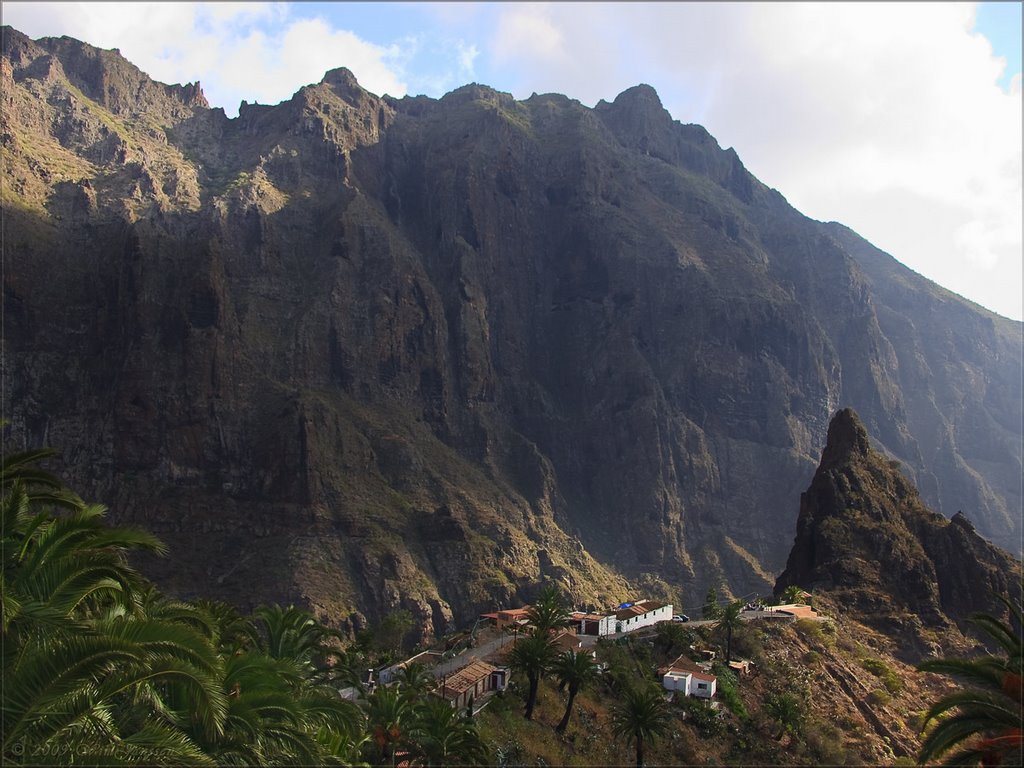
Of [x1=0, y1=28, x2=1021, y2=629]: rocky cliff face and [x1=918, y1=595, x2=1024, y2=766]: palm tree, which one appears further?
[x1=0, y1=28, x2=1021, y2=629]: rocky cliff face

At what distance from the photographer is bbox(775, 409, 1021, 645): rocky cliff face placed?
95.7 metres

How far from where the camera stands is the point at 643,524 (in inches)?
7372

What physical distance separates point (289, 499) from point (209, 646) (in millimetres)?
124749

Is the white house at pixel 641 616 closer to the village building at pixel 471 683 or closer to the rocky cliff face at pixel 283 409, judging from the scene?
the village building at pixel 471 683

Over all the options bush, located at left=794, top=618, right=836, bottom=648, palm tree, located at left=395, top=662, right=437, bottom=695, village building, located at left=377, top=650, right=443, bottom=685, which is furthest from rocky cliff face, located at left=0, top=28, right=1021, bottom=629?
palm tree, located at left=395, top=662, right=437, bottom=695

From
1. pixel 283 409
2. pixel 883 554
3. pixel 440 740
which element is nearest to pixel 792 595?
pixel 883 554

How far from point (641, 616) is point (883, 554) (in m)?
29.5

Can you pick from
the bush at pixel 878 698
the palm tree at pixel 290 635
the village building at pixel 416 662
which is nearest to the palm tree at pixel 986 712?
the palm tree at pixel 290 635

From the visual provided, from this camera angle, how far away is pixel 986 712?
2117 centimetres

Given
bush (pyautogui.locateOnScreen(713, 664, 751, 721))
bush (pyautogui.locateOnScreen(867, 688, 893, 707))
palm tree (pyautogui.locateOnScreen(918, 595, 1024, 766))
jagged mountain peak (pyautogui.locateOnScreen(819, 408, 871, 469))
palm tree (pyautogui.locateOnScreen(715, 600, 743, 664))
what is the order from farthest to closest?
jagged mountain peak (pyautogui.locateOnScreen(819, 408, 871, 469)) < palm tree (pyautogui.locateOnScreen(715, 600, 743, 664)) < bush (pyautogui.locateOnScreen(867, 688, 893, 707)) < bush (pyautogui.locateOnScreen(713, 664, 751, 721)) < palm tree (pyautogui.locateOnScreen(918, 595, 1024, 766))

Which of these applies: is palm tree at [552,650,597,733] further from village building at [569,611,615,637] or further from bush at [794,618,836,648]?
bush at [794,618,836,648]

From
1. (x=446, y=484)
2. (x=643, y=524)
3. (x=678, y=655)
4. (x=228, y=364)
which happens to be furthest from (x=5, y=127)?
(x=678, y=655)

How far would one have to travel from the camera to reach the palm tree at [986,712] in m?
20.4

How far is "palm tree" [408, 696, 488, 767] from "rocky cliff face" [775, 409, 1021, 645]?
62303 mm
